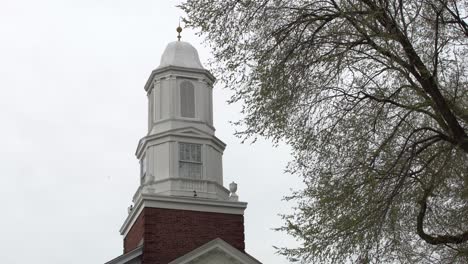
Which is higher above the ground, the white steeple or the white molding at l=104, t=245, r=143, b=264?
the white steeple

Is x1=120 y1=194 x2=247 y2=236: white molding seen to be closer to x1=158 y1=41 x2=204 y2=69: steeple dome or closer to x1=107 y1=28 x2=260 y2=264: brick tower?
x1=107 y1=28 x2=260 y2=264: brick tower

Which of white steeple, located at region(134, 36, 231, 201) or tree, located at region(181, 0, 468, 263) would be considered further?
white steeple, located at region(134, 36, 231, 201)

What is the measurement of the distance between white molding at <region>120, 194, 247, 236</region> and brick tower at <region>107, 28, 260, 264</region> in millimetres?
30

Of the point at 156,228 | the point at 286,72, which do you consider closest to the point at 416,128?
the point at 286,72

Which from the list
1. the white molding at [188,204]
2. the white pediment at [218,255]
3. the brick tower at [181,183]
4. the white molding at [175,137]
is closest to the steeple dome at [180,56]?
the brick tower at [181,183]

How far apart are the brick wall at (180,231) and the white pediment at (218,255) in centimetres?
57

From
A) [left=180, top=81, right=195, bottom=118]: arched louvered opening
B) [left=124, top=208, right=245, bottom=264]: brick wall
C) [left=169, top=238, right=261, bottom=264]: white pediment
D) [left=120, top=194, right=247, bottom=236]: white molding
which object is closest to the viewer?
[left=169, top=238, right=261, bottom=264]: white pediment

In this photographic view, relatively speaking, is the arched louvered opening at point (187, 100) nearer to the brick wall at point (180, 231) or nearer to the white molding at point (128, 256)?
the brick wall at point (180, 231)

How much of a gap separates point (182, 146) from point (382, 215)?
15571mm

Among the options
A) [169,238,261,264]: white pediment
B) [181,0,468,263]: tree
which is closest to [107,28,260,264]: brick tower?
[169,238,261,264]: white pediment

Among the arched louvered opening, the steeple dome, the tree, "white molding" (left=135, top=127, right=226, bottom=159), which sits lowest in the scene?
the tree

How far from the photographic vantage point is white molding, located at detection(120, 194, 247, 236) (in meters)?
26.2

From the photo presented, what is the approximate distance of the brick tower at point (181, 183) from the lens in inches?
1014

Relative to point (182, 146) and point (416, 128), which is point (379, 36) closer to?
point (416, 128)
